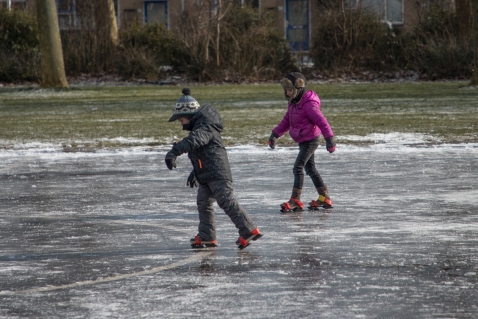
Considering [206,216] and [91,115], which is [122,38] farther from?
[206,216]

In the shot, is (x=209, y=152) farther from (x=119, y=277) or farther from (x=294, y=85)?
(x=294, y=85)

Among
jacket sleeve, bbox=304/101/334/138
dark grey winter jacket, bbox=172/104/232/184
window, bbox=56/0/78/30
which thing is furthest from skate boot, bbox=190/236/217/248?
window, bbox=56/0/78/30

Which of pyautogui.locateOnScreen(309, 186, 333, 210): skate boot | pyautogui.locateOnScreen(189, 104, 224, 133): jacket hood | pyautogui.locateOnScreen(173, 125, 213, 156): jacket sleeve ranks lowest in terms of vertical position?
pyautogui.locateOnScreen(309, 186, 333, 210): skate boot

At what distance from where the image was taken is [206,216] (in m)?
8.07

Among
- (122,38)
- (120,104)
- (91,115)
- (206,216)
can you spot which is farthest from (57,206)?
(122,38)

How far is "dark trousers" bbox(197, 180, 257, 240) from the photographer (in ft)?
25.8

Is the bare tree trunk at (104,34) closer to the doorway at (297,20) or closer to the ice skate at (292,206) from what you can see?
the doorway at (297,20)

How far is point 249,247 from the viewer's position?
7922mm

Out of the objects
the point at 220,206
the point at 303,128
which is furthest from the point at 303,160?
the point at 220,206

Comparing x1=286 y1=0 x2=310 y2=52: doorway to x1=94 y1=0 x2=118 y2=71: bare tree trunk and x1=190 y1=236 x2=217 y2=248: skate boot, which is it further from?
x1=190 y1=236 x2=217 y2=248: skate boot

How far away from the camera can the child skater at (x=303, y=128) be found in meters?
9.95

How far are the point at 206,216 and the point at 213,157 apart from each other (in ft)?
1.72

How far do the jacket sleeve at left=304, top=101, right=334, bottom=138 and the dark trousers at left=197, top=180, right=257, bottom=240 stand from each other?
224 centimetres

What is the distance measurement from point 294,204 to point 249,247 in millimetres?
2125
